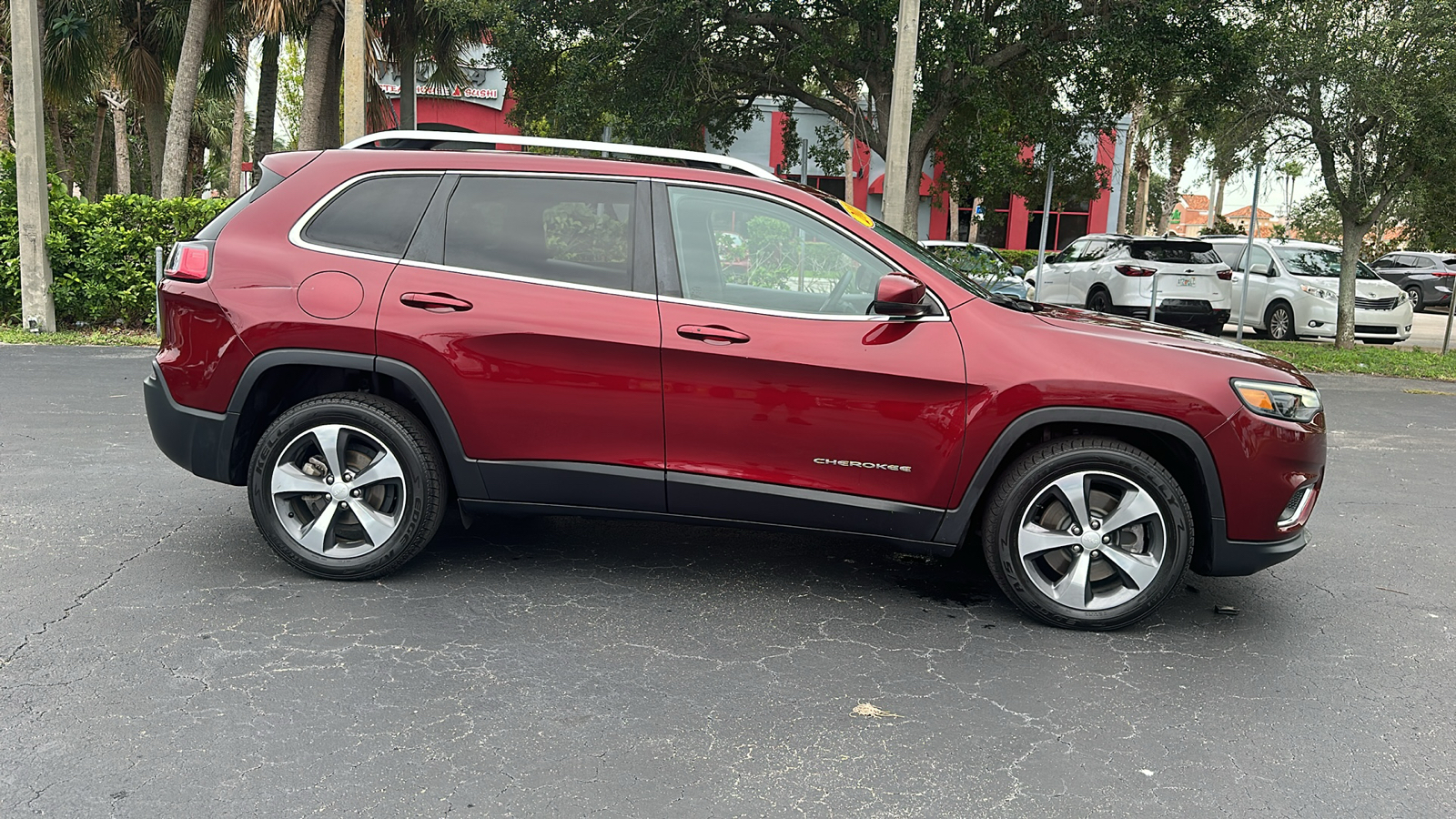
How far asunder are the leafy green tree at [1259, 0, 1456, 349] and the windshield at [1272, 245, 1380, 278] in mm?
2358

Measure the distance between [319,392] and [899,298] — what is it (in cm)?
243

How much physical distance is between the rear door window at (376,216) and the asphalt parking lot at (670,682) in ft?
4.51

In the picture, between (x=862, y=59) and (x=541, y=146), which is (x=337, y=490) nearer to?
(x=541, y=146)

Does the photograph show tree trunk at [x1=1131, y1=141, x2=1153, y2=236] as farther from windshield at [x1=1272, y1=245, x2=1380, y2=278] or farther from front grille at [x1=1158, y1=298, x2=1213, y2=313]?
front grille at [x1=1158, y1=298, x2=1213, y2=313]

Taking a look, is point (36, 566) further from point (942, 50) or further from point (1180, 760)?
point (942, 50)

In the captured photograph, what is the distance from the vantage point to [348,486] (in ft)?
15.0

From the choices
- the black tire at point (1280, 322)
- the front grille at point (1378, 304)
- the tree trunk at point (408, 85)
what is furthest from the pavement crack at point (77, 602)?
the front grille at point (1378, 304)

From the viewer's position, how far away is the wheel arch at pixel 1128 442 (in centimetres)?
423

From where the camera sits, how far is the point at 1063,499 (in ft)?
14.2

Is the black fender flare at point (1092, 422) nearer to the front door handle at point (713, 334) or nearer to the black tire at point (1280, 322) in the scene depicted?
the front door handle at point (713, 334)

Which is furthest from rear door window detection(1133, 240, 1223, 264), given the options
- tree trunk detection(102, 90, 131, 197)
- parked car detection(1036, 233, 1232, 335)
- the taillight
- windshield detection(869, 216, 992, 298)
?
tree trunk detection(102, 90, 131, 197)

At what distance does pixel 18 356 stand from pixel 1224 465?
1060 cm

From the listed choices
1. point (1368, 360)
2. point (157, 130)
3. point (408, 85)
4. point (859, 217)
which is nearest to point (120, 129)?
point (157, 130)

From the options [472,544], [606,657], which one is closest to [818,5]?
[472,544]
